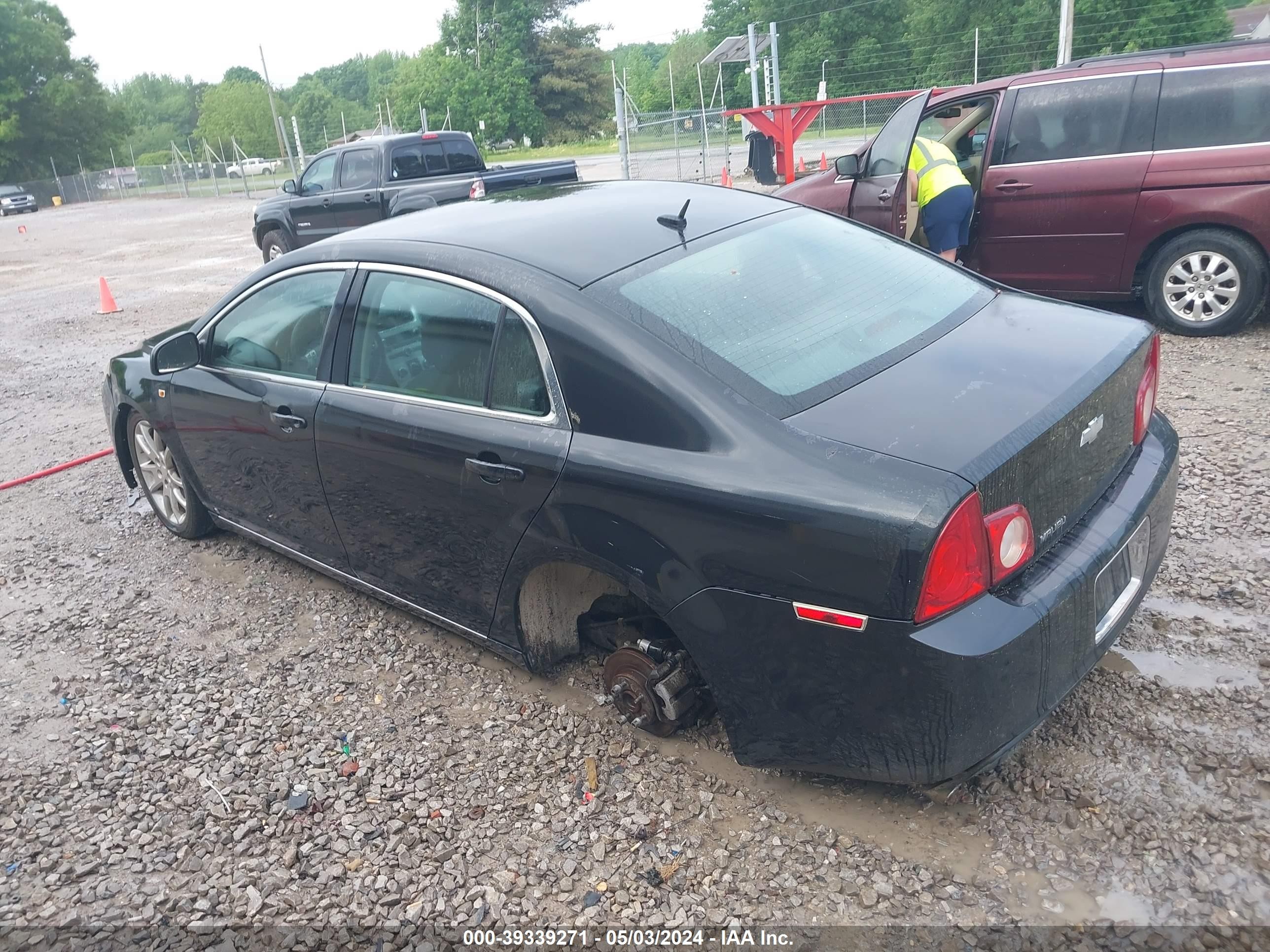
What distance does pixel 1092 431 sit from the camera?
8.50ft

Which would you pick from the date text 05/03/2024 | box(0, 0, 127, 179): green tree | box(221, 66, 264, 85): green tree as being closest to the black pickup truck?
the date text 05/03/2024

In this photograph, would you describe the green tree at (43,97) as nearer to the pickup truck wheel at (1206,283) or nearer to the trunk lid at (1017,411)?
the pickup truck wheel at (1206,283)

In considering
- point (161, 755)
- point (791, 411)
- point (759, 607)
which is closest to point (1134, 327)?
point (791, 411)

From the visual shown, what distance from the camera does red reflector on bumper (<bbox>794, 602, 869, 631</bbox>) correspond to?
2.23 metres

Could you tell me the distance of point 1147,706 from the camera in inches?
115

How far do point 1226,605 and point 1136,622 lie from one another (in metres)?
Result: 0.35

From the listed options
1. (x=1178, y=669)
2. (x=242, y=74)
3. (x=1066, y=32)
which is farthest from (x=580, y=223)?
(x=242, y=74)

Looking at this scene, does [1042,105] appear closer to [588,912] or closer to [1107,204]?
[1107,204]

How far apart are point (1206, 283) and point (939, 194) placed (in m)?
1.85

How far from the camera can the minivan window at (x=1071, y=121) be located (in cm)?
650

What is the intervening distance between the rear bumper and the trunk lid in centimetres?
18

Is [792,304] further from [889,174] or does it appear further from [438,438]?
[889,174]

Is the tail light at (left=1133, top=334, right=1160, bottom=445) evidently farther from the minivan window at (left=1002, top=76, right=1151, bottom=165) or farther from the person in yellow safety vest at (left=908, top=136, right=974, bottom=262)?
the minivan window at (left=1002, top=76, right=1151, bottom=165)

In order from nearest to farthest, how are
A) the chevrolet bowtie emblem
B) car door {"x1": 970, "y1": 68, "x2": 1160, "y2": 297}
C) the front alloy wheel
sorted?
the chevrolet bowtie emblem → the front alloy wheel → car door {"x1": 970, "y1": 68, "x2": 1160, "y2": 297}
